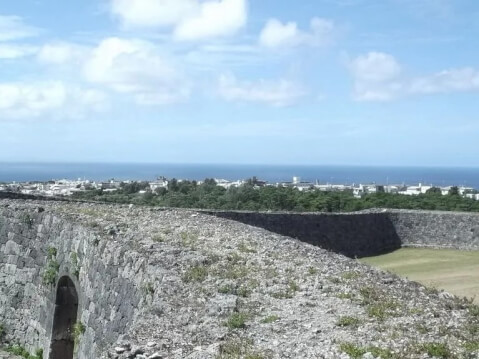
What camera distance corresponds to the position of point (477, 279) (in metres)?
19.2

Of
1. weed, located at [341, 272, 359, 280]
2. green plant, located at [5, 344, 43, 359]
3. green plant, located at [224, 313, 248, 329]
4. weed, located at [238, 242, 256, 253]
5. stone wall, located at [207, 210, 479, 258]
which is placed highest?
weed, located at [238, 242, 256, 253]

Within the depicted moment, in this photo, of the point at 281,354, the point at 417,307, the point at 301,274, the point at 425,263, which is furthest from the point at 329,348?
the point at 425,263

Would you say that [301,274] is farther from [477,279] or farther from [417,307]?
[477,279]

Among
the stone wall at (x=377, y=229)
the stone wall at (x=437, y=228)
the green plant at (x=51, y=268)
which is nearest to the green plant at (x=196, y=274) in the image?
the green plant at (x=51, y=268)

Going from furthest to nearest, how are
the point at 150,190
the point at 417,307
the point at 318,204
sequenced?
1. the point at 150,190
2. the point at 318,204
3. the point at 417,307

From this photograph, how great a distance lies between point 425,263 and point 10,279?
1393cm

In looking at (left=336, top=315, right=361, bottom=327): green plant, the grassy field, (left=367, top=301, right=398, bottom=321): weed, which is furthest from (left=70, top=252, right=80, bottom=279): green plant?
the grassy field

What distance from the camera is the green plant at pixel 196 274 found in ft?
30.0

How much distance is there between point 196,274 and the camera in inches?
369

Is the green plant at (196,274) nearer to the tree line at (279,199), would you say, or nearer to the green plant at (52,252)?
the green plant at (52,252)

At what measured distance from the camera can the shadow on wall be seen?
77.2 ft

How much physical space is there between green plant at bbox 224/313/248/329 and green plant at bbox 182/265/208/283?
1658 millimetres

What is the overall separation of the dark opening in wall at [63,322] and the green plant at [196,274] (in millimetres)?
4103

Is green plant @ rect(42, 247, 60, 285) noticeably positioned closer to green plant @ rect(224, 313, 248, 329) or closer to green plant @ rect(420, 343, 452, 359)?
green plant @ rect(224, 313, 248, 329)
